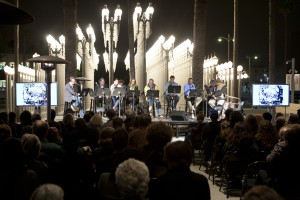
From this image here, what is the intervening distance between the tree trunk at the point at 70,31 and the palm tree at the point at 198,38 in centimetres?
592

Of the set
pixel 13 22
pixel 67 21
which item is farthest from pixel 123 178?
pixel 67 21

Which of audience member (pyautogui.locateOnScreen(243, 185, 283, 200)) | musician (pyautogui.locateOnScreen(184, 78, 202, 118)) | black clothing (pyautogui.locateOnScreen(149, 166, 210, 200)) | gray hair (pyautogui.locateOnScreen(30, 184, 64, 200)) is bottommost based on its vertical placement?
black clothing (pyautogui.locateOnScreen(149, 166, 210, 200))

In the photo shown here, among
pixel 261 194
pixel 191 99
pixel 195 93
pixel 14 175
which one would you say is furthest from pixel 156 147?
pixel 191 99

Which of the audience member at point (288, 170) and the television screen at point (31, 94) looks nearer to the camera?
→ the audience member at point (288, 170)

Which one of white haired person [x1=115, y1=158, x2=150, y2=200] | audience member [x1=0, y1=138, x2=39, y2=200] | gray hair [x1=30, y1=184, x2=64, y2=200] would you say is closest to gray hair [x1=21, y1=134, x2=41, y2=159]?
audience member [x1=0, y1=138, x2=39, y2=200]

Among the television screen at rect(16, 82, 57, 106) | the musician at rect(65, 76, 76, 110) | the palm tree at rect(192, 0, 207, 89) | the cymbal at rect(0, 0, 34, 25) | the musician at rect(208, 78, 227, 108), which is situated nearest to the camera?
the cymbal at rect(0, 0, 34, 25)

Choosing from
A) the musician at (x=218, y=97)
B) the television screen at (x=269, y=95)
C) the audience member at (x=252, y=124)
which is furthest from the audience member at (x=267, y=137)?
the musician at (x=218, y=97)

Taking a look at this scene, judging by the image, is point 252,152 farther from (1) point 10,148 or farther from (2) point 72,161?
(1) point 10,148

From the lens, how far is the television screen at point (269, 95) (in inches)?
764

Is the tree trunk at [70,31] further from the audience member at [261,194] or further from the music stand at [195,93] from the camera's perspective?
the audience member at [261,194]

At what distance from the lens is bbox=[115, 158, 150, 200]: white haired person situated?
165 inches

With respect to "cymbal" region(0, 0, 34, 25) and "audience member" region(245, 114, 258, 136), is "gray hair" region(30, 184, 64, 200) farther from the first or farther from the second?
"audience member" region(245, 114, 258, 136)

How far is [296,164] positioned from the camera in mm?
5848

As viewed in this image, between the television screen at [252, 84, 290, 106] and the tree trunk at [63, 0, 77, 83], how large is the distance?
9016mm
